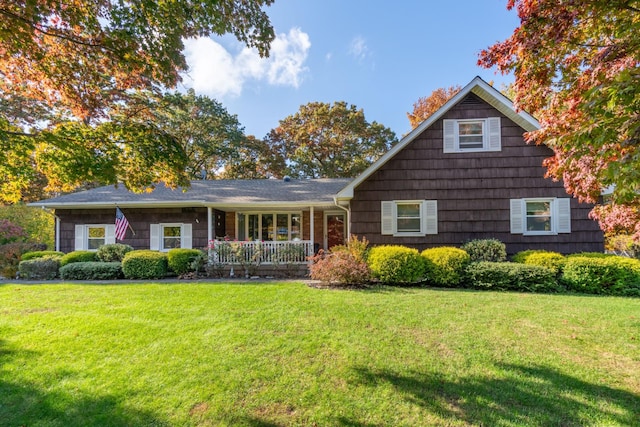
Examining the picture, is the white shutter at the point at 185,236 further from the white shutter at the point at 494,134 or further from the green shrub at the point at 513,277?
the white shutter at the point at 494,134

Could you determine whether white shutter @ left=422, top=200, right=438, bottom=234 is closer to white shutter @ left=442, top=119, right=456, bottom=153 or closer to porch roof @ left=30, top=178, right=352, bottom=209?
white shutter @ left=442, top=119, right=456, bottom=153

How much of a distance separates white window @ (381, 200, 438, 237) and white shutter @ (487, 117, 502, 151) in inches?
106

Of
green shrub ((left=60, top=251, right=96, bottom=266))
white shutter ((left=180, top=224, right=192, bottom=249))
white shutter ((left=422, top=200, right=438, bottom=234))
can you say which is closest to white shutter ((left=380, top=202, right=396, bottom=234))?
white shutter ((left=422, top=200, right=438, bottom=234))

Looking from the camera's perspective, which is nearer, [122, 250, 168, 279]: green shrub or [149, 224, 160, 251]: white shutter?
[122, 250, 168, 279]: green shrub

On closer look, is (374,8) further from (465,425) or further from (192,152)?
(192,152)

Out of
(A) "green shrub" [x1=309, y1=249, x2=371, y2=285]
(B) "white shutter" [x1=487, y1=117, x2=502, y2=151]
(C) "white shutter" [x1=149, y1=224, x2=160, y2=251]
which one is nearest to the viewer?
(A) "green shrub" [x1=309, y1=249, x2=371, y2=285]

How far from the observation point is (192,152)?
77.6ft

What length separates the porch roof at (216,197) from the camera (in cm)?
1177

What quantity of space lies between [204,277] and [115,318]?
4.95m

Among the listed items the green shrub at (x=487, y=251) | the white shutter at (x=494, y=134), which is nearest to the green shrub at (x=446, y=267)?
the green shrub at (x=487, y=251)

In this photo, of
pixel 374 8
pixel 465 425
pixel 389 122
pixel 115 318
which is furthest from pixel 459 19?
pixel 389 122

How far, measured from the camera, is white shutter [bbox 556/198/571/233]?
951 cm

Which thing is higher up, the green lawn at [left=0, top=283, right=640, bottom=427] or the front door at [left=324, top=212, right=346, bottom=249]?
the front door at [left=324, top=212, right=346, bottom=249]

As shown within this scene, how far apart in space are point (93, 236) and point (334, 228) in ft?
35.1
